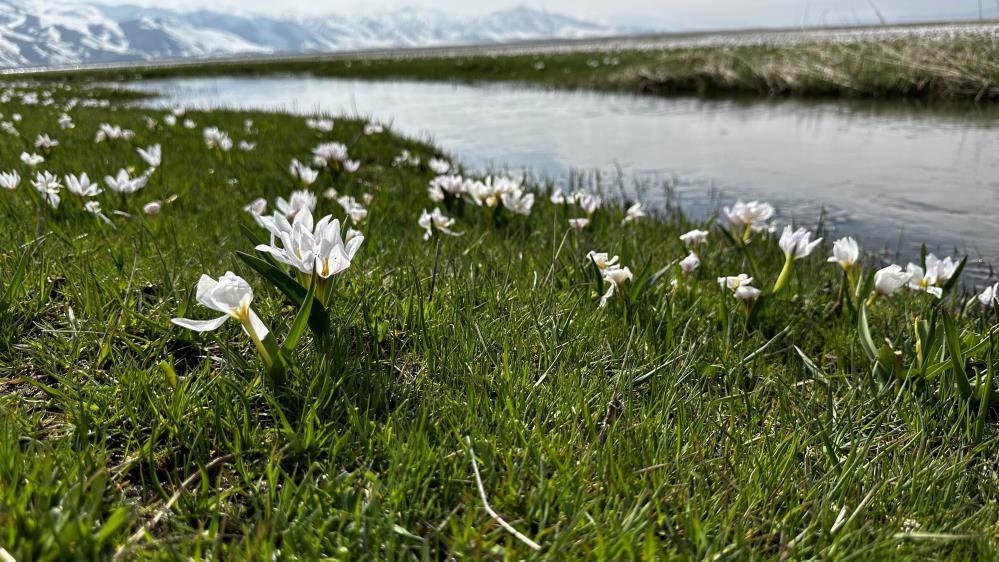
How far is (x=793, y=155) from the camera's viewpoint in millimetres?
9320

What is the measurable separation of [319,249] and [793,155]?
8927 mm

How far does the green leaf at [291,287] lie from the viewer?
1.94 metres

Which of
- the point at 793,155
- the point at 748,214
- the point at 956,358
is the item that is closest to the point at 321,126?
the point at 793,155

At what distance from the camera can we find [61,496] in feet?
4.78

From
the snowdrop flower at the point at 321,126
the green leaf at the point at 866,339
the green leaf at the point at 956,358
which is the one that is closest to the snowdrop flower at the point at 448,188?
the green leaf at the point at 866,339

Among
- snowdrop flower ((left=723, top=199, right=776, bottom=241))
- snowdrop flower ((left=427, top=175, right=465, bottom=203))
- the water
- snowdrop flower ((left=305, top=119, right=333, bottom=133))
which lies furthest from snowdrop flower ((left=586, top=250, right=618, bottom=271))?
snowdrop flower ((left=305, top=119, right=333, bottom=133))

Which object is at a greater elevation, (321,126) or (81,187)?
(81,187)

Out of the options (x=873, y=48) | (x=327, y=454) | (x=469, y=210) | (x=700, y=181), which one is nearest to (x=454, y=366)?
(x=327, y=454)

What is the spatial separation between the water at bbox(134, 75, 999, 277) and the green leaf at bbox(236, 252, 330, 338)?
387cm

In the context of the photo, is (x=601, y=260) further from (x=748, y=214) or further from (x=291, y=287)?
(x=291, y=287)

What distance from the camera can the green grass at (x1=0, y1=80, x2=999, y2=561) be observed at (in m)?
1.50

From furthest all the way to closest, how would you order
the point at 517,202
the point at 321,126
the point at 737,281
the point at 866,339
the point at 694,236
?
the point at 321,126, the point at 517,202, the point at 694,236, the point at 737,281, the point at 866,339

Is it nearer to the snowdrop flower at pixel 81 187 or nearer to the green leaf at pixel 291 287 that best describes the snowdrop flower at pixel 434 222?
the green leaf at pixel 291 287

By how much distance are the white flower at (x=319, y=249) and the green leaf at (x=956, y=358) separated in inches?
71.7
